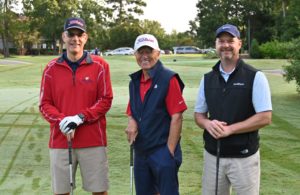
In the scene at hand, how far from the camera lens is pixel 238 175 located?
347 cm

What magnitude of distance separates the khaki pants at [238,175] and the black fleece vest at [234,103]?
5 cm

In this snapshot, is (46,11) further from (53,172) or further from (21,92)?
(53,172)

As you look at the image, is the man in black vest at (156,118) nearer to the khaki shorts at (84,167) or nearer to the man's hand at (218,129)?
the man's hand at (218,129)

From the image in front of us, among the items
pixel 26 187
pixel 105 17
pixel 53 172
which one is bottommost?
pixel 26 187

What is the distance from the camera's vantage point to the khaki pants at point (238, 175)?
3471mm

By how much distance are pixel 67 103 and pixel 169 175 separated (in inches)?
42.1

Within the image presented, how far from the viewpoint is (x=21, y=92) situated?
15.6 metres

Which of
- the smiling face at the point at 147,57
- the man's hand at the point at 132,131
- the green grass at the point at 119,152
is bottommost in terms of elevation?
the green grass at the point at 119,152

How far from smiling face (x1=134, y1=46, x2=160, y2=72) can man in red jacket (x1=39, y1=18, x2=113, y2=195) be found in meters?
0.49

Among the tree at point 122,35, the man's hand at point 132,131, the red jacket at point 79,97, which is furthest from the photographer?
the tree at point 122,35

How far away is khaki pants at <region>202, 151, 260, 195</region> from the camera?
3.47 metres

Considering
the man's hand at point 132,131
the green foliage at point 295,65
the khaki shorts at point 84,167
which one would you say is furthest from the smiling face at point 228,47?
the green foliage at point 295,65

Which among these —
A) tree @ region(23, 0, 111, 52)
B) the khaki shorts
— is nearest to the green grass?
the khaki shorts

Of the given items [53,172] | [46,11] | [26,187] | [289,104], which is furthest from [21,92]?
[46,11]
